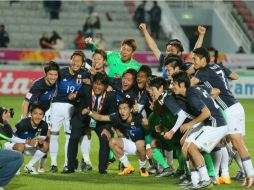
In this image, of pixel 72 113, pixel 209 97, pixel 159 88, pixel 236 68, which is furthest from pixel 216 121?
pixel 236 68

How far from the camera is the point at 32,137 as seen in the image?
12430mm

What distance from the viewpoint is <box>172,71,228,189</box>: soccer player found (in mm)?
10570

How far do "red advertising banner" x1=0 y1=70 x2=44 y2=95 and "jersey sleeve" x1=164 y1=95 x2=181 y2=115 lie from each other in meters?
16.2

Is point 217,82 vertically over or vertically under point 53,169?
over

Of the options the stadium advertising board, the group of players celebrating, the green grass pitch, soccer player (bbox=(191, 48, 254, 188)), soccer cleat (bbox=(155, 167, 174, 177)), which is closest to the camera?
the group of players celebrating

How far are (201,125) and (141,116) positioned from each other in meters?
1.83

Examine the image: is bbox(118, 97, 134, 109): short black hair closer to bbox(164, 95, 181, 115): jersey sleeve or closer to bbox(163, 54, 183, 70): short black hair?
bbox(163, 54, 183, 70): short black hair

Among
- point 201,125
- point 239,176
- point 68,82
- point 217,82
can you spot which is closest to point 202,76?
point 217,82

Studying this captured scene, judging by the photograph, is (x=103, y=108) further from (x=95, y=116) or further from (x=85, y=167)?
(x=85, y=167)

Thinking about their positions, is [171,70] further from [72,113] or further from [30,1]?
[30,1]

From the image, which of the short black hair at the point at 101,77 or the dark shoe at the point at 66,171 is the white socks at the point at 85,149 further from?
the short black hair at the point at 101,77

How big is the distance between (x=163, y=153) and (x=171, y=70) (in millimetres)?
1833

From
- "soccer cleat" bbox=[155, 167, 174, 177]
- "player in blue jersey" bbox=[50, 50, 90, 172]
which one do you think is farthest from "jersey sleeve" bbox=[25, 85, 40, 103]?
"soccer cleat" bbox=[155, 167, 174, 177]

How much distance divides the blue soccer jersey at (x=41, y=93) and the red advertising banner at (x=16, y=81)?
1404 centimetres
